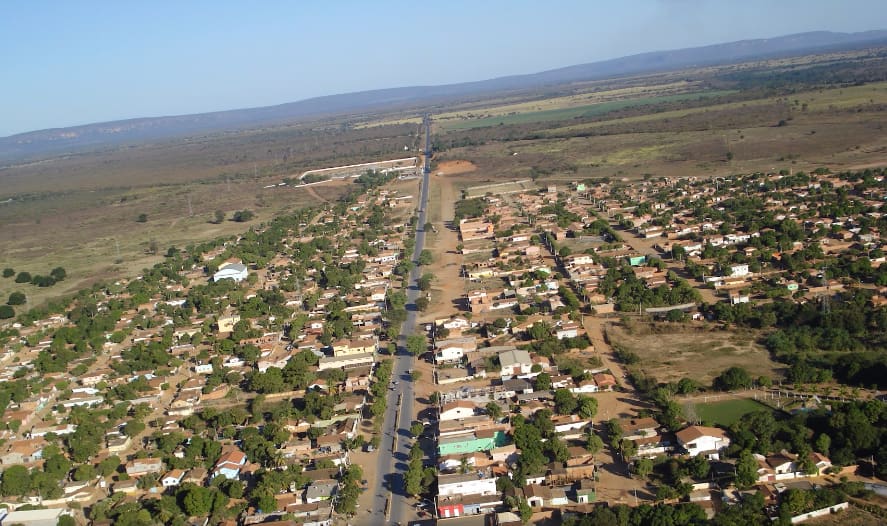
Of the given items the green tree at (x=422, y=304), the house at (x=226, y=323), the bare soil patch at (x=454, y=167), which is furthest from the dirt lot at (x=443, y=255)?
the house at (x=226, y=323)

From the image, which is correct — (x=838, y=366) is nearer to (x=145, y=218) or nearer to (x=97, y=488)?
(x=97, y=488)

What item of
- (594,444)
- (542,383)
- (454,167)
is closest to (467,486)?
(594,444)

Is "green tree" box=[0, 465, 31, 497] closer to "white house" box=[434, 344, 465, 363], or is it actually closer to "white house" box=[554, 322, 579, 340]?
"white house" box=[434, 344, 465, 363]

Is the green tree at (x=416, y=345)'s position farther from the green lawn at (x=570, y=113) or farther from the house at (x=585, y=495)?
the green lawn at (x=570, y=113)

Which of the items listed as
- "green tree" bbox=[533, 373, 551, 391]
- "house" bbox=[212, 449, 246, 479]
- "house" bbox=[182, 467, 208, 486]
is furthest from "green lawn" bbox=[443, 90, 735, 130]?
"house" bbox=[182, 467, 208, 486]

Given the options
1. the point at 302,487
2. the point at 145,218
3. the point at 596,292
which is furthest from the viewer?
the point at 145,218

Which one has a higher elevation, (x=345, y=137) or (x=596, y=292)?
(x=345, y=137)

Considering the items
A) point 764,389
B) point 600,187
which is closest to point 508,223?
point 600,187
